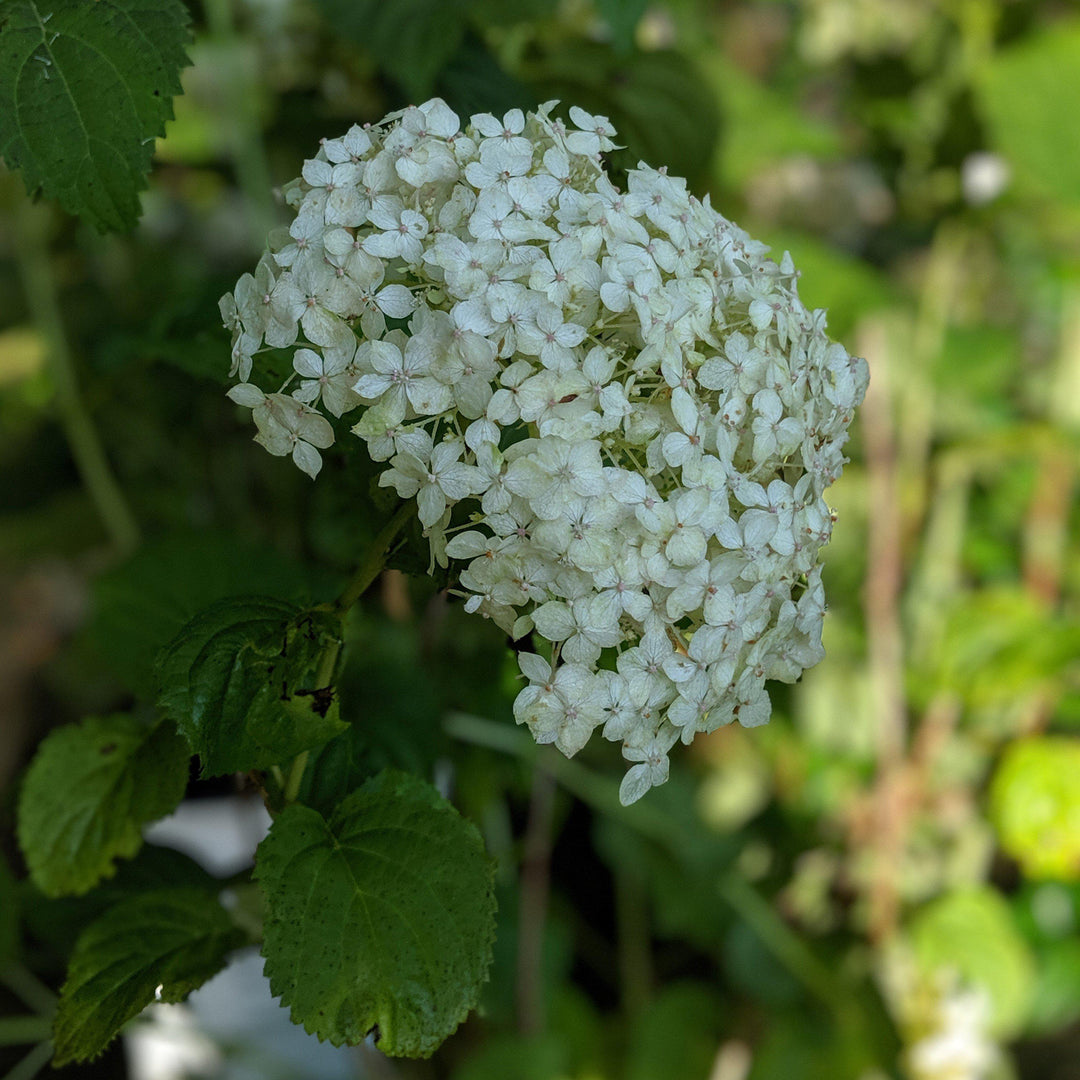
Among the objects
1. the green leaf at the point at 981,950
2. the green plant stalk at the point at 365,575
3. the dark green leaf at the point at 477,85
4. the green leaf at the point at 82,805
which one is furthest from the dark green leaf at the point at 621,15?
the green leaf at the point at 981,950

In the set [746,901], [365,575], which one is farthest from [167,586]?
[746,901]

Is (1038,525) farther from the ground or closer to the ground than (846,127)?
closer to the ground

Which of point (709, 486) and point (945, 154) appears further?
point (945, 154)

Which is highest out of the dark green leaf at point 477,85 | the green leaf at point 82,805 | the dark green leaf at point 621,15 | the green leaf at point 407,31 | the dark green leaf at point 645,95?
the dark green leaf at point 621,15

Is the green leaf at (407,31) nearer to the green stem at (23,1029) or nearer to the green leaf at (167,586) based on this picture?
the green leaf at (167,586)

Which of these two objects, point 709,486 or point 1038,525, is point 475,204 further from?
point 1038,525

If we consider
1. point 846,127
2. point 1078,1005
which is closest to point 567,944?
point 1078,1005

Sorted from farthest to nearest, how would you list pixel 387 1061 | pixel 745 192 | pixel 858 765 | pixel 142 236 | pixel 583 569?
pixel 745 192 → pixel 858 765 → pixel 142 236 → pixel 387 1061 → pixel 583 569
